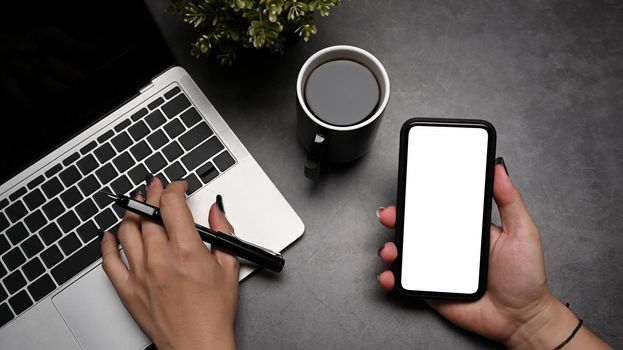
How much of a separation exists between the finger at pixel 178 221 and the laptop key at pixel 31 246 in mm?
200

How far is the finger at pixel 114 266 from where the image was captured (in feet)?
2.19

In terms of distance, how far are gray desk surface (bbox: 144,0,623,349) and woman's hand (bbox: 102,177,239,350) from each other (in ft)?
0.26

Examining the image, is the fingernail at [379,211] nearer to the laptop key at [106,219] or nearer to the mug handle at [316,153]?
the mug handle at [316,153]

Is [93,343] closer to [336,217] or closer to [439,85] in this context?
[336,217]

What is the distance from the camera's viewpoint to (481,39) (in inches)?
31.9

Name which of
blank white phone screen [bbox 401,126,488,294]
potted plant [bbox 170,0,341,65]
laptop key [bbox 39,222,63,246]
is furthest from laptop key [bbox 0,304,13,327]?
blank white phone screen [bbox 401,126,488,294]

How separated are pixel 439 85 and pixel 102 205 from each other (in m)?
0.56

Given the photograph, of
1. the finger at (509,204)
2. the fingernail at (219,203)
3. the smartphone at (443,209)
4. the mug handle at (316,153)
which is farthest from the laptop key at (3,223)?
the finger at (509,204)

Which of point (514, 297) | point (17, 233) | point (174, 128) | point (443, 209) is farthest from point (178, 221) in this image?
point (514, 297)

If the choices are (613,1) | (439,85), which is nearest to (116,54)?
(439,85)

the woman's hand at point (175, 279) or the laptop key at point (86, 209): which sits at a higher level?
the laptop key at point (86, 209)

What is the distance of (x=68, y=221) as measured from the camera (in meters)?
0.71

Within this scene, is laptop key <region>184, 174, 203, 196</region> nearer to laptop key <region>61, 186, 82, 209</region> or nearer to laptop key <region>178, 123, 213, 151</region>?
laptop key <region>178, 123, 213, 151</region>

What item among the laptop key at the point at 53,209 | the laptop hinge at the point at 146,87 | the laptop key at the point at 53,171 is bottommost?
the laptop key at the point at 53,209
